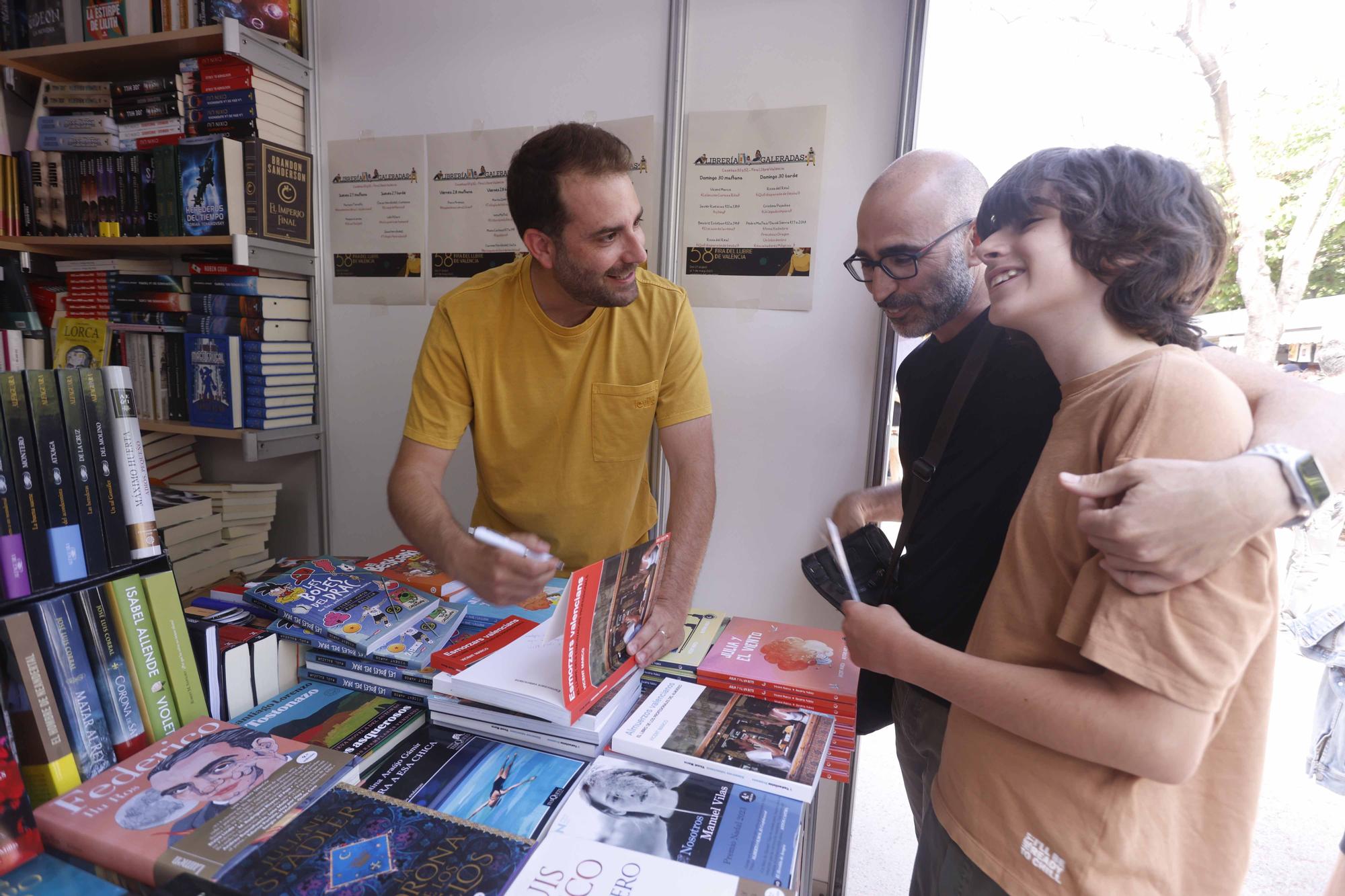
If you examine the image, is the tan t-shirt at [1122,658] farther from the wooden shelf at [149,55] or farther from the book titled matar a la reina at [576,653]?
the wooden shelf at [149,55]

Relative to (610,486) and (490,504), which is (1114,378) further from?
(490,504)

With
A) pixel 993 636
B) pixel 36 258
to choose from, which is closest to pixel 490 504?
pixel 993 636

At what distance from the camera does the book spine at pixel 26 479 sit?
88cm

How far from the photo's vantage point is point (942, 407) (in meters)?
1.29

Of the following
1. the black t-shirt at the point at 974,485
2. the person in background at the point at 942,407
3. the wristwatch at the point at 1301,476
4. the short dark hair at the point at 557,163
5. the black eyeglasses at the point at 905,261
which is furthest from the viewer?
the short dark hair at the point at 557,163

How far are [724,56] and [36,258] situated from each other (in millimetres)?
2631

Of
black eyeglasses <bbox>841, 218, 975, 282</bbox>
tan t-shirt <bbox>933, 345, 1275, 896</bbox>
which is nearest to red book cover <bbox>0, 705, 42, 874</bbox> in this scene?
tan t-shirt <bbox>933, 345, 1275, 896</bbox>

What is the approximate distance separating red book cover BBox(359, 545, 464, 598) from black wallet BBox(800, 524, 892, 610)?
0.76 metres

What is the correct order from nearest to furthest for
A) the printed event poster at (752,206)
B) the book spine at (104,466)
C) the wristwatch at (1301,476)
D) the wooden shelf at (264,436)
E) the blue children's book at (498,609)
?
1. the wristwatch at (1301,476)
2. the book spine at (104,466)
3. the blue children's book at (498,609)
4. the printed event poster at (752,206)
5. the wooden shelf at (264,436)

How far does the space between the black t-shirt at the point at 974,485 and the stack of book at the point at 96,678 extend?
119cm

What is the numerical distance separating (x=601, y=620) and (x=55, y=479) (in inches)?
30.2

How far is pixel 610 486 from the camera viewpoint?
5.89 ft

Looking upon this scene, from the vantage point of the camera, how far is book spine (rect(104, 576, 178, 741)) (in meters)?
0.94

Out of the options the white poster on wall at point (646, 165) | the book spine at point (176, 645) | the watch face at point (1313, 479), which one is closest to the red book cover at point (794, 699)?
the watch face at point (1313, 479)
